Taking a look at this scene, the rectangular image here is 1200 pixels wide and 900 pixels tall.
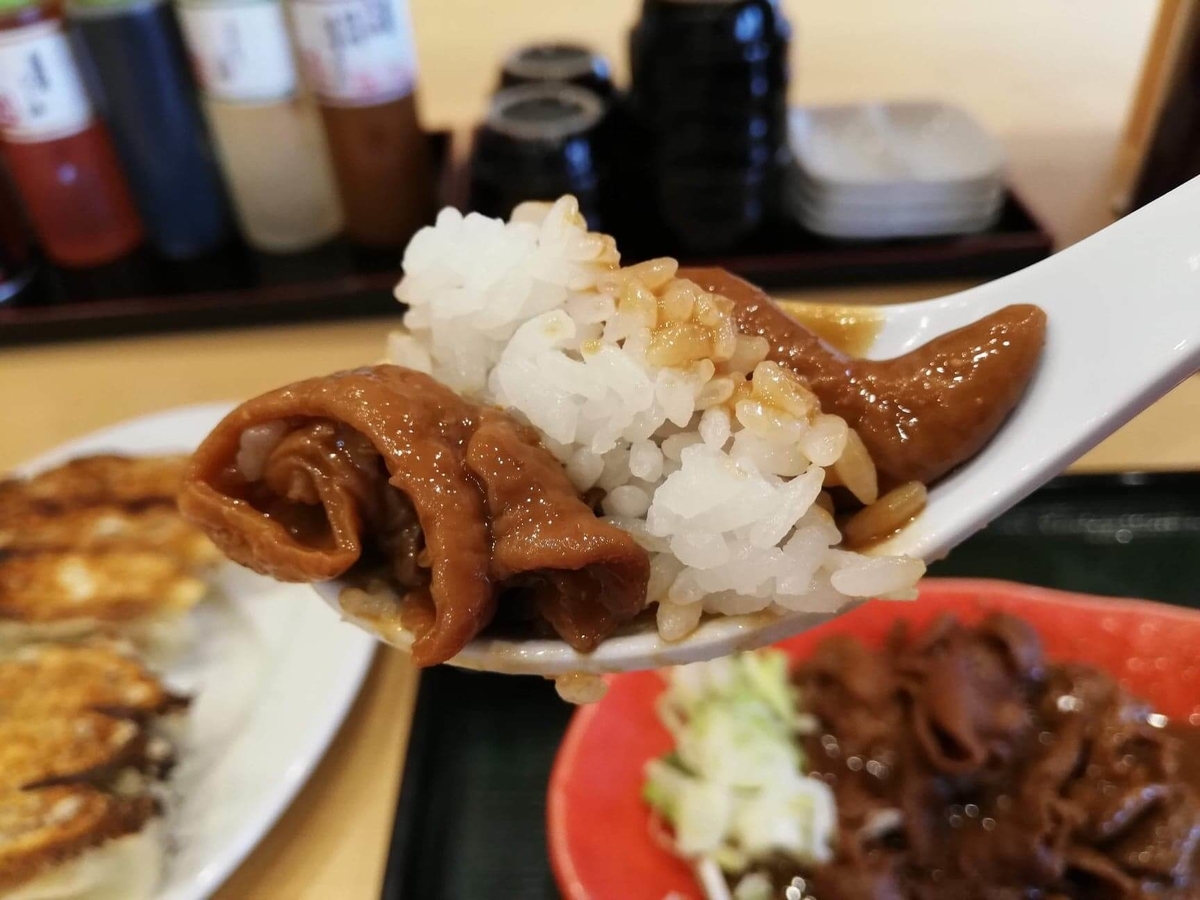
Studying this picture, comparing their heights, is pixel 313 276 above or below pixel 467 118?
below

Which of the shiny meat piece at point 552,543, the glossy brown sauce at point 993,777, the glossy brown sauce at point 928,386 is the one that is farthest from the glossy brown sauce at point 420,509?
the glossy brown sauce at point 993,777

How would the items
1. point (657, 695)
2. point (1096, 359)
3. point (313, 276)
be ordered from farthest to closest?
point (313, 276), point (657, 695), point (1096, 359)

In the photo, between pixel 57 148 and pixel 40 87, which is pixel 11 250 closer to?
pixel 57 148

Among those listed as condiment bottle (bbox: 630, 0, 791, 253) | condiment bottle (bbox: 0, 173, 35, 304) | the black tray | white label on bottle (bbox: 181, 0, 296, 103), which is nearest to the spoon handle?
the black tray

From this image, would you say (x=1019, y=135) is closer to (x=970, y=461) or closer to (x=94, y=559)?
(x=970, y=461)

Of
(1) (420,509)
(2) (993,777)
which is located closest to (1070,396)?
(1) (420,509)

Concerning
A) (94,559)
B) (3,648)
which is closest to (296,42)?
(94,559)

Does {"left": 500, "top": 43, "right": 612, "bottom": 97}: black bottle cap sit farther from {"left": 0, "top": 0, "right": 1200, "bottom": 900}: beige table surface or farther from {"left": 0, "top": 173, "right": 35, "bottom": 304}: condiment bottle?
{"left": 0, "top": 173, "right": 35, "bottom": 304}: condiment bottle
